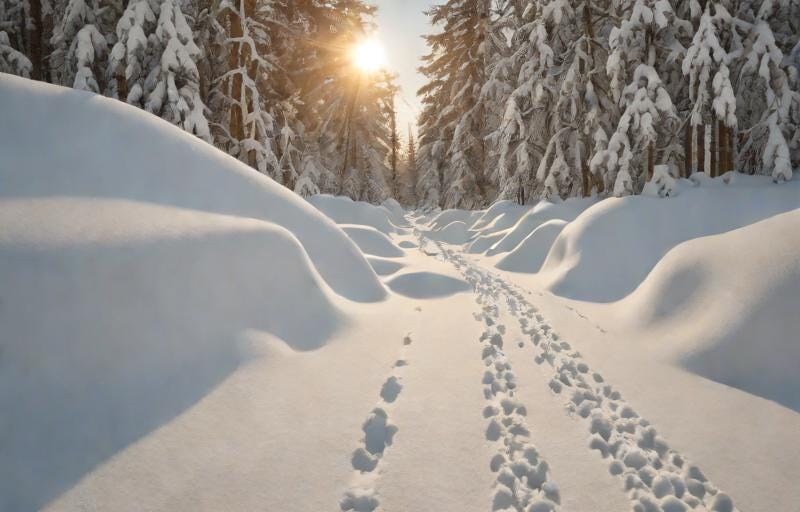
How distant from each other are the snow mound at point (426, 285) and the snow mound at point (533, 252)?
3309 mm

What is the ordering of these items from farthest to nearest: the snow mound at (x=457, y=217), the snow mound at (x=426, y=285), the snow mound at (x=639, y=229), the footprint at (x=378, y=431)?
the snow mound at (x=457, y=217) < the snow mound at (x=426, y=285) < the snow mound at (x=639, y=229) < the footprint at (x=378, y=431)

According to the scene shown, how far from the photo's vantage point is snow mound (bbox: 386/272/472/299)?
8.53 m

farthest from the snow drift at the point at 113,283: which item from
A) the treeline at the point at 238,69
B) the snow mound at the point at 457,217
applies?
the snow mound at the point at 457,217

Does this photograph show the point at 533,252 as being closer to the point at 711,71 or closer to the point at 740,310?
the point at 740,310

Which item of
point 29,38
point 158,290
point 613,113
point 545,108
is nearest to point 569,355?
point 158,290

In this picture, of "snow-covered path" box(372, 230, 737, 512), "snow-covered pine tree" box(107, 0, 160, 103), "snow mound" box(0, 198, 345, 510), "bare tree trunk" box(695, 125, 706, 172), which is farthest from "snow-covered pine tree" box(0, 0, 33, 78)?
"bare tree trunk" box(695, 125, 706, 172)

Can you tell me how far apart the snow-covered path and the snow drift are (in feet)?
6.15

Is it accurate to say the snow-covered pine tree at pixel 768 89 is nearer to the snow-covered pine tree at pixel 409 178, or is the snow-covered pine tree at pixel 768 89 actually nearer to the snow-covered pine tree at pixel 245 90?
the snow-covered pine tree at pixel 245 90

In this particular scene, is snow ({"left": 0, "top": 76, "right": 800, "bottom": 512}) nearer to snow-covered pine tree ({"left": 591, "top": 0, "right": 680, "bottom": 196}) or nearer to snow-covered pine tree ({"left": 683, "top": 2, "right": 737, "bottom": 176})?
snow-covered pine tree ({"left": 591, "top": 0, "right": 680, "bottom": 196})

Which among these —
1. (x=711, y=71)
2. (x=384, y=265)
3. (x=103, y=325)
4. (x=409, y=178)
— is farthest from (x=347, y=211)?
(x=409, y=178)

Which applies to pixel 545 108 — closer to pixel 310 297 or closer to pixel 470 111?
pixel 470 111

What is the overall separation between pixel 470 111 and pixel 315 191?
42.6 ft

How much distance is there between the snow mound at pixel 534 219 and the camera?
14539 millimetres

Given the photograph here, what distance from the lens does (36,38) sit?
1499 cm
